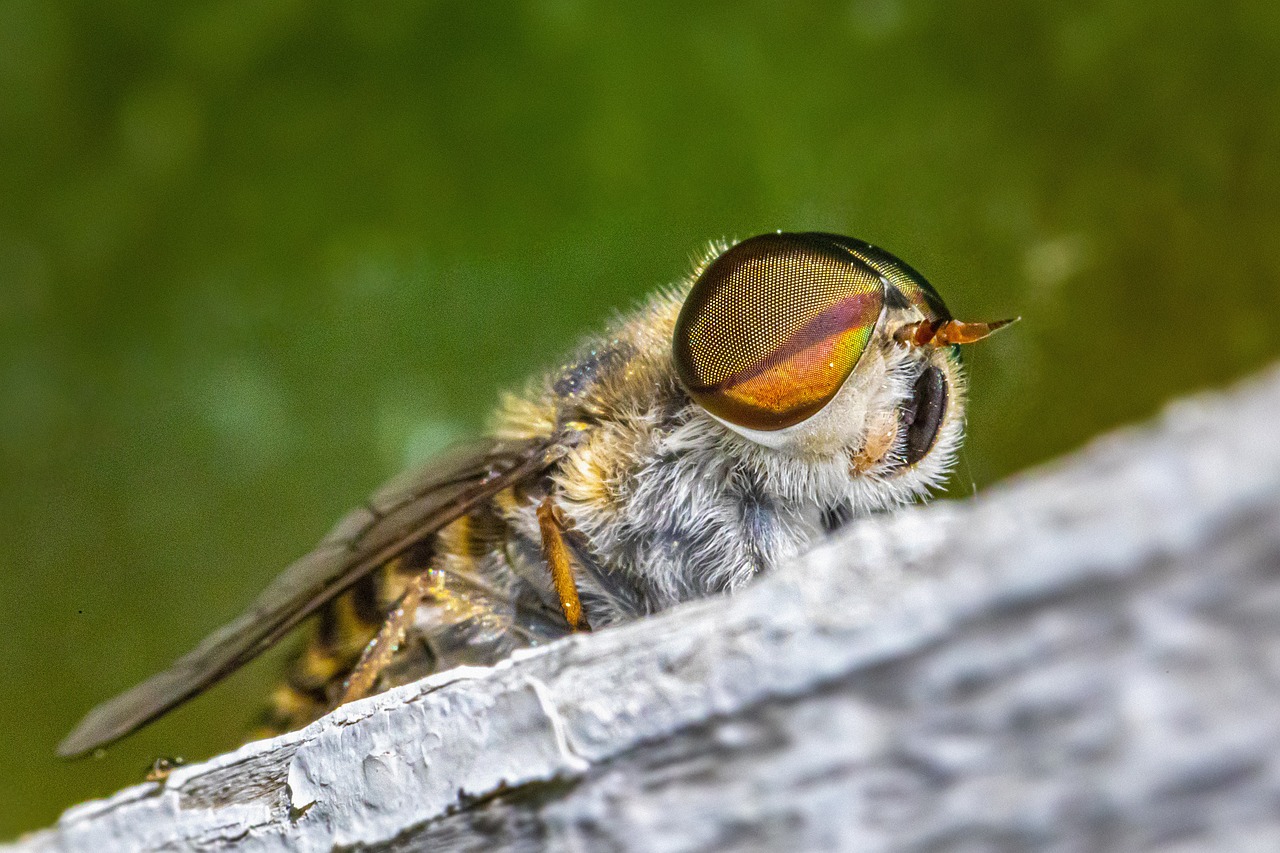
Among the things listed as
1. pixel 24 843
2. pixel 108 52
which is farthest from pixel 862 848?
pixel 108 52

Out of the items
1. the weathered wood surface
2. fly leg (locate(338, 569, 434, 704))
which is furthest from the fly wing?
the weathered wood surface

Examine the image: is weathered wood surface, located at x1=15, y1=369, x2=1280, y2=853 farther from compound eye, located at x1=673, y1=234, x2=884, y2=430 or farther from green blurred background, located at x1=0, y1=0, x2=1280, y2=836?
green blurred background, located at x1=0, y1=0, x2=1280, y2=836

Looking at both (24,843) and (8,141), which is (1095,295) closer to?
(24,843)

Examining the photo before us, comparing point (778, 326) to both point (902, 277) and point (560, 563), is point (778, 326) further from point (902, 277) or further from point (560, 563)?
point (560, 563)

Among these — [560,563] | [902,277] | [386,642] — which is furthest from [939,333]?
[386,642]

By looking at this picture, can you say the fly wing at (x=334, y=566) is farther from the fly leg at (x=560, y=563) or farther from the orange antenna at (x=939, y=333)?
the orange antenna at (x=939, y=333)

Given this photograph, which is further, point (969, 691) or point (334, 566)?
point (334, 566)

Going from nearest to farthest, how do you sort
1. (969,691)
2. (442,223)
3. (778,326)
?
1. (969,691)
2. (778,326)
3. (442,223)

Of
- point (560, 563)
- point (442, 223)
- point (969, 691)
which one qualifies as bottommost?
point (969, 691)
